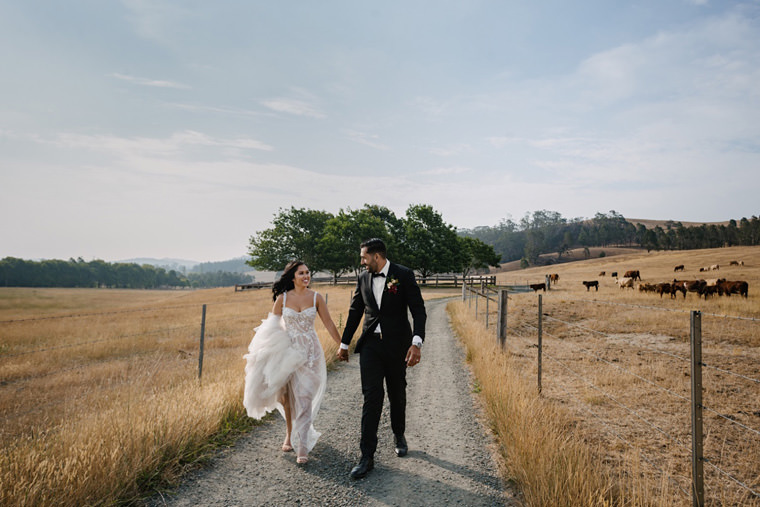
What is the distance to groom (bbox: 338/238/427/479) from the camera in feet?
14.0

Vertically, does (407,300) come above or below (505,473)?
above

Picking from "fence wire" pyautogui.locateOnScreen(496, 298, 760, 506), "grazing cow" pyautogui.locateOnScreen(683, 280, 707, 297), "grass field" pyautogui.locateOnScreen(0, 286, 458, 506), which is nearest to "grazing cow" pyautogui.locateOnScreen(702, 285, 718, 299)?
"grazing cow" pyautogui.locateOnScreen(683, 280, 707, 297)

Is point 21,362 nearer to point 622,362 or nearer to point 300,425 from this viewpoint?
point 300,425

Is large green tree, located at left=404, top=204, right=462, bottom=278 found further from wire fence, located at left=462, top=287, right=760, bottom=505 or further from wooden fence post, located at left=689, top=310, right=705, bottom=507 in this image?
wooden fence post, located at left=689, top=310, right=705, bottom=507

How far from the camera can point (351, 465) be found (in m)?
4.38

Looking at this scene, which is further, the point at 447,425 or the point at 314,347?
the point at 447,425

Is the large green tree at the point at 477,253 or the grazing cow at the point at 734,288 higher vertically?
the large green tree at the point at 477,253

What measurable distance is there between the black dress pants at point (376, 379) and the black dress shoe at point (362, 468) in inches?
2.3

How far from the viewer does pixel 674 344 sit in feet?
40.2

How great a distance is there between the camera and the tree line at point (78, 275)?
99938mm

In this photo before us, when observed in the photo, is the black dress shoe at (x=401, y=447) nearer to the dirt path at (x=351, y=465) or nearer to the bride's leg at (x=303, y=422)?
the dirt path at (x=351, y=465)

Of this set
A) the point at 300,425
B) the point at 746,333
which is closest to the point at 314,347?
the point at 300,425

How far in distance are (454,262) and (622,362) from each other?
48.2 m

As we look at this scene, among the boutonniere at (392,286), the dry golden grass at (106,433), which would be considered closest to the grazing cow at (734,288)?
the dry golden grass at (106,433)
